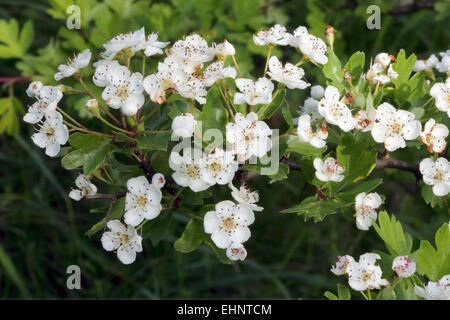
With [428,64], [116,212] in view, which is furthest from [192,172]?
[428,64]

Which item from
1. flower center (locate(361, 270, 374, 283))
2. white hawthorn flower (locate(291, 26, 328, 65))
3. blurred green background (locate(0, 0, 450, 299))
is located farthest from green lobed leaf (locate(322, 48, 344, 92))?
blurred green background (locate(0, 0, 450, 299))

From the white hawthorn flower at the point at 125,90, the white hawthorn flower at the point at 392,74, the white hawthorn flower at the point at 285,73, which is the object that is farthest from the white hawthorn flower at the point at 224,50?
the white hawthorn flower at the point at 392,74

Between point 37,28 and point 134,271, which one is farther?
point 37,28

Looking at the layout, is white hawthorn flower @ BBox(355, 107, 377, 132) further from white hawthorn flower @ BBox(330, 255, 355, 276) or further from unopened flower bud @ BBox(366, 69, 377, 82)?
white hawthorn flower @ BBox(330, 255, 355, 276)

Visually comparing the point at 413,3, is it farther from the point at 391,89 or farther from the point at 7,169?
the point at 7,169

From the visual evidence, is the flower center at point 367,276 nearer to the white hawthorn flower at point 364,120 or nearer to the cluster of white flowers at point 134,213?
the white hawthorn flower at point 364,120
